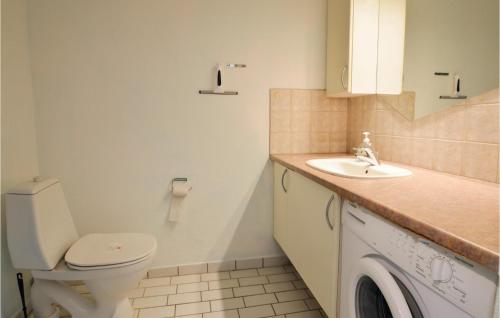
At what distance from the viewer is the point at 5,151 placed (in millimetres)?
1598

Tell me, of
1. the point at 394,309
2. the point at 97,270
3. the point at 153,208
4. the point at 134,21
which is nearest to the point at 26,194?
the point at 97,270

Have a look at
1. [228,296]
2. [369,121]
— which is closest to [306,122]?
[369,121]

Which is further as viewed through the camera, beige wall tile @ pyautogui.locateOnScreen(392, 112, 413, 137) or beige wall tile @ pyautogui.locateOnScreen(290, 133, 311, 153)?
beige wall tile @ pyautogui.locateOnScreen(290, 133, 311, 153)

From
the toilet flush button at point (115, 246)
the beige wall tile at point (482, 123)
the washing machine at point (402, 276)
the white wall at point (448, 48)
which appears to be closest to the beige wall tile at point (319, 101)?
the white wall at point (448, 48)

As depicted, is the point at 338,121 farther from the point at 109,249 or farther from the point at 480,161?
the point at 109,249

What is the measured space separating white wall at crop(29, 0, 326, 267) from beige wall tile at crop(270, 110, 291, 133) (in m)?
0.05

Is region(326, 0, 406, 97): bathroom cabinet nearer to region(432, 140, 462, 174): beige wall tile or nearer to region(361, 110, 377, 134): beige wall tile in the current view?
region(361, 110, 377, 134): beige wall tile

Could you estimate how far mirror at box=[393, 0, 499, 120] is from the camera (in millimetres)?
1263

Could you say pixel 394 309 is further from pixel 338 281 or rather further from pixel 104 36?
pixel 104 36

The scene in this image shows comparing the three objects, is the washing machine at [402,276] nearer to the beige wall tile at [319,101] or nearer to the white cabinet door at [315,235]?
the white cabinet door at [315,235]

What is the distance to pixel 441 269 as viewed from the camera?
2.46 ft

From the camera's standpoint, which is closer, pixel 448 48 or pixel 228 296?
pixel 448 48

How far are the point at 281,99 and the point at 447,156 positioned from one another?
1127mm

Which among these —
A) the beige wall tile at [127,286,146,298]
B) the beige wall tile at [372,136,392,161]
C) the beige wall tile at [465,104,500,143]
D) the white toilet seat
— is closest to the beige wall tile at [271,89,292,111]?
the beige wall tile at [372,136,392,161]
